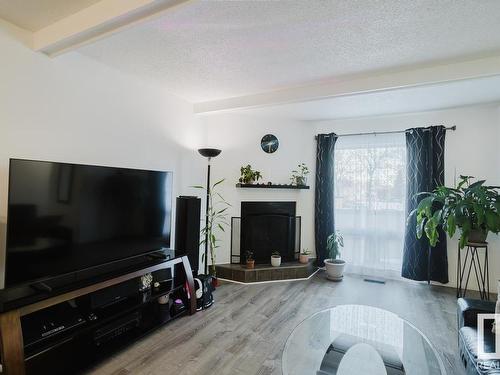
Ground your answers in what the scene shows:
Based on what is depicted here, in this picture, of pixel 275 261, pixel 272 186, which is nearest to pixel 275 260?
pixel 275 261

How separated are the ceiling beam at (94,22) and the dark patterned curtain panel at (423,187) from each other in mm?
3501

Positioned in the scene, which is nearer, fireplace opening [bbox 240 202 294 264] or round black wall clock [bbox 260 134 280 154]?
fireplace opening [bbox 240 202 294 264]

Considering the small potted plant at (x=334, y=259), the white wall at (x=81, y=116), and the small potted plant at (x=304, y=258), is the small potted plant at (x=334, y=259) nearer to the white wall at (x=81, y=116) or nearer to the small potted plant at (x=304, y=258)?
the small potted plant at (x=304, y=258)

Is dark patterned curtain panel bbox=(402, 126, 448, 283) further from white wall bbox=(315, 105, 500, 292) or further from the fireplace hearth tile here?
the fireplace hearth tile

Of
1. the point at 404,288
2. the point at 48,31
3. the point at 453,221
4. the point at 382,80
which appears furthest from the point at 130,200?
the point at 404,288

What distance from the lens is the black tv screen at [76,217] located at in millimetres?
1770

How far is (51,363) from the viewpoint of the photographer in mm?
1730

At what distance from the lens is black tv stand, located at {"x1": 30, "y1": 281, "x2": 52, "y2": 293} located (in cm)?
175

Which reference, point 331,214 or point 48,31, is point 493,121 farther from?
point 48,31

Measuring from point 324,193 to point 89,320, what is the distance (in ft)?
11.0

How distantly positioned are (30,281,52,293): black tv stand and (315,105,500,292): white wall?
4369 mm

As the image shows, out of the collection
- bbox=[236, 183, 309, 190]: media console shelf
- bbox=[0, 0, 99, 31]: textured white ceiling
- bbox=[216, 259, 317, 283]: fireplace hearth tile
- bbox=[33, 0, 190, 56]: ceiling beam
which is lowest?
bbox=[216, 259, 317, 283]: fireplace hearth tile

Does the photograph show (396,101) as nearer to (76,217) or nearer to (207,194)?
(207,194)

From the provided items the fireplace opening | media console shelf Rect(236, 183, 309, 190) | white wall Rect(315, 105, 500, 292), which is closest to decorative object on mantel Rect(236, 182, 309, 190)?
media console shelf Rect(236, 183, 309, 190)
